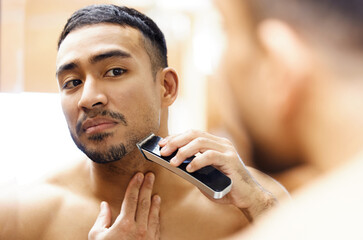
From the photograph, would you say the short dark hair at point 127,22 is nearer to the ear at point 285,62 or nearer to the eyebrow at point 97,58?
the eyebrow at point 97,58

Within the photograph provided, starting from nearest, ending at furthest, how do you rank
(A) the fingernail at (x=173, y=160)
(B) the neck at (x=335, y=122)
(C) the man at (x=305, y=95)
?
(C) the man at (x=305, y=95)
(B) the neck at (x=335, y=122)
(A) the fingernail at (x=173, y=160)

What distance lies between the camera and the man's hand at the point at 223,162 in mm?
523

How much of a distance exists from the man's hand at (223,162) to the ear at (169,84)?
18 cm

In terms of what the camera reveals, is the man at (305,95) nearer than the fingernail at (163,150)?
A: Yes

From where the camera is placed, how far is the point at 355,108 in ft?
1.16

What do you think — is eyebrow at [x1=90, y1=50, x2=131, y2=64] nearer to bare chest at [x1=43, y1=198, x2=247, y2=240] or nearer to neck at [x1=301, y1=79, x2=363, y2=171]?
bare chest at [x1=43, y1=198, x2=247, y2=240]

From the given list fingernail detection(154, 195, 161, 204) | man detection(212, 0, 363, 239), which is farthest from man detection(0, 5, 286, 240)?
man detection(212, 0, 363, 239)

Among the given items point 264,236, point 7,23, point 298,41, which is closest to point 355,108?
point 298,41

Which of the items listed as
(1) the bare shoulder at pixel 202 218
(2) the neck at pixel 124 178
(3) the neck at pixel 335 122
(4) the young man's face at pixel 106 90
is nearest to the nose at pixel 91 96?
(4) the young man's face at pixel 106 90

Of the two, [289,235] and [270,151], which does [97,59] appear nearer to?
[270,151]

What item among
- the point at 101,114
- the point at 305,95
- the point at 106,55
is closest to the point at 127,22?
the point at 106,55

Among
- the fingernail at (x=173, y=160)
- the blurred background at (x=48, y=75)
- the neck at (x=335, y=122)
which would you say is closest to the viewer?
the neck at (x=335, y=122)

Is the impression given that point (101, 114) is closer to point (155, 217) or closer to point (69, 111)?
point (69, 111)

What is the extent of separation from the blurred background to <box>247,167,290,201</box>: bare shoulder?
12 centimetres
